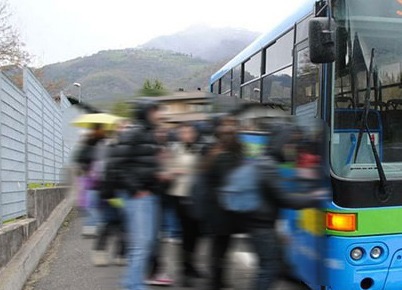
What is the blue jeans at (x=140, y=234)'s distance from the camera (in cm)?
410

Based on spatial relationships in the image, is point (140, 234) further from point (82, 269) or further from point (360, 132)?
point (82, 269)

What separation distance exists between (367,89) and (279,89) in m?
1.79

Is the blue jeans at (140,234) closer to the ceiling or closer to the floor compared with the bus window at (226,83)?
closer to the floor

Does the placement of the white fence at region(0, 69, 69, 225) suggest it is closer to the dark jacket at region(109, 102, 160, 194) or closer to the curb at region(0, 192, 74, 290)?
the curb at region(0, 192, 74, 290)

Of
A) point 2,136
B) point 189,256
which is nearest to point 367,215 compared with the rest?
point 189,256

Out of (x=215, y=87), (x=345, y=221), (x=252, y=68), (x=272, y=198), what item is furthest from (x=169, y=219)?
(x=215, y=87)

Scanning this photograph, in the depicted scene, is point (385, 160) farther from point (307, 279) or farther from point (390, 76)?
point (307, 279)

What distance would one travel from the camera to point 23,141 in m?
7.25

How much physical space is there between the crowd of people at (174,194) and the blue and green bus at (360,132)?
789 millimetres

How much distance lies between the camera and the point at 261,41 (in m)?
7.22

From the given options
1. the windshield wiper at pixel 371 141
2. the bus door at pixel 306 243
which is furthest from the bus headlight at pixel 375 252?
the bus door at pixel 306 243

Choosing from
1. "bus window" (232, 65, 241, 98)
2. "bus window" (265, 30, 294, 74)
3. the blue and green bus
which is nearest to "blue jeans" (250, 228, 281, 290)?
the blue and green bus

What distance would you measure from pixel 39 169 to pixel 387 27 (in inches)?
271

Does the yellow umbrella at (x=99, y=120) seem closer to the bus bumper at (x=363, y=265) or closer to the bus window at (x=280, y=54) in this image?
the bus bumper at (x=363, y=265)
